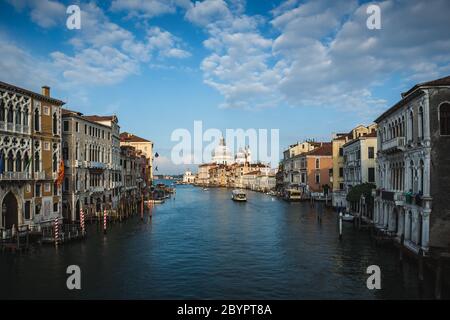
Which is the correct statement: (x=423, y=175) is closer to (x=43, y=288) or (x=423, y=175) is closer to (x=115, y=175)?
(x=43, y=288)

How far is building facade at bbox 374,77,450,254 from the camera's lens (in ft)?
65.3

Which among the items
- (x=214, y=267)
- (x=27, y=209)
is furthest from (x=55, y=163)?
(x=214, y=267)

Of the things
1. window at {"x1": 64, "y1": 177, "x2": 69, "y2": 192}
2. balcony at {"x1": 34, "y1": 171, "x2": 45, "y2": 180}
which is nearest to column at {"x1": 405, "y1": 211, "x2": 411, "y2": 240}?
balcony at {"x1": 34, "y1": 171, "x2": 45, "y2": 180}

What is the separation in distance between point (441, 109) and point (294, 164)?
62992 mm

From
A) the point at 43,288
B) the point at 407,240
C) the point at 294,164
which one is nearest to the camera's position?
the point at 43,288

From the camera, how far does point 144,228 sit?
127ft

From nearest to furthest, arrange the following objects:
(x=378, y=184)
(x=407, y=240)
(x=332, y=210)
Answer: (x=407, y=240) → (x=378, y=184) → (x=332, y=210)

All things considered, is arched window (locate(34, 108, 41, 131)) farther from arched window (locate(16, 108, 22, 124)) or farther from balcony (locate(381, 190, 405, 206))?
balcony (locate(381, 190, 405, 206))

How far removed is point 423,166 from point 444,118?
2.64 metres

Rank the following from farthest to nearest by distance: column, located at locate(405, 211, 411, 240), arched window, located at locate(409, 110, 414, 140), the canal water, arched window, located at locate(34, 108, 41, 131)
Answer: arched window, located at locate(34, 108, 41, 131), column, located at locate(405, 211, 411, 240), arched window, located at locate(409, 110, 414, 140), the canal water

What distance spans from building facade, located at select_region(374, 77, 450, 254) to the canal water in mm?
2059
